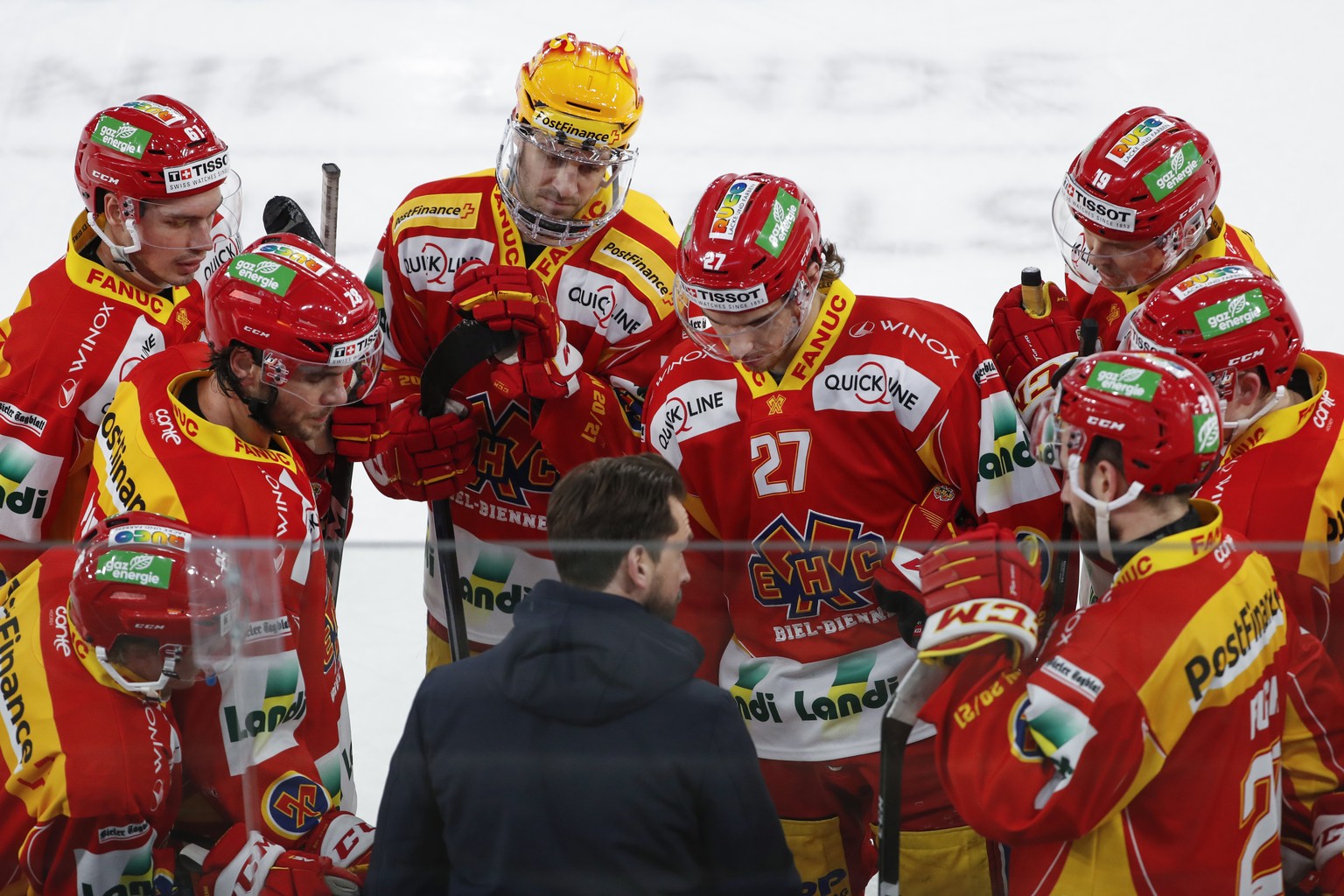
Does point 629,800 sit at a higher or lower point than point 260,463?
lower

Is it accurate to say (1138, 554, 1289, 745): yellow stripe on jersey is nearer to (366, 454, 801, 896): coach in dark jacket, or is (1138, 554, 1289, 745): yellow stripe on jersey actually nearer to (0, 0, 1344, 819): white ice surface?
(366, 454, 801, 896): coach in dark jacket

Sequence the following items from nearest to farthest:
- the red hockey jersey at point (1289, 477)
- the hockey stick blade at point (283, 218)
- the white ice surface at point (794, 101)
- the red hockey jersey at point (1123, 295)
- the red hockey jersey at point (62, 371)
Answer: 1. the red hockey jersey at point (1289, 477)
2. the red hockey jersey at point (62, 371)
3. the red hockey jersey at point (1123, 295)
4. the hockey stick blade at point (283, 218)
5. the white ice surface at point (794, 101)

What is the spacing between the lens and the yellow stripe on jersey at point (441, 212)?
263cm

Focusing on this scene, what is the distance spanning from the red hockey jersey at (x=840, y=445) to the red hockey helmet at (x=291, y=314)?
47cm

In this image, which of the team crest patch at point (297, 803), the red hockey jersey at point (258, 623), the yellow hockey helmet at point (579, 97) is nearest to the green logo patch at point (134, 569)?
the red hockey jersey at point (258, 623)

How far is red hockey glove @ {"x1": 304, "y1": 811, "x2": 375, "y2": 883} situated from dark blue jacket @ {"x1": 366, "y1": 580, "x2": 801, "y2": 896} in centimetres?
16

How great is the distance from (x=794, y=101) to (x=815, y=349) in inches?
119

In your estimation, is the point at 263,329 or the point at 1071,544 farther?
the point at 263,329

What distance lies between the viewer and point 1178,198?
2.50 m

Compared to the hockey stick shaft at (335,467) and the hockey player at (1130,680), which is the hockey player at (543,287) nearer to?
the hockey stick shaft at (335,467)

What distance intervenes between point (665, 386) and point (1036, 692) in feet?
2.95

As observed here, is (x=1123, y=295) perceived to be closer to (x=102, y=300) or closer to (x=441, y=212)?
(x=441, y=212)

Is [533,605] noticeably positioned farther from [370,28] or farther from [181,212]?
[370,28]

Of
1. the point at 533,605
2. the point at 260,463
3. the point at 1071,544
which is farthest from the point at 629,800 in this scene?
the point at 260,463
